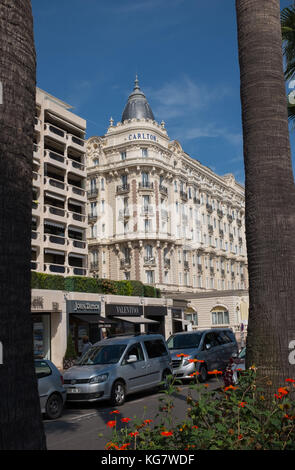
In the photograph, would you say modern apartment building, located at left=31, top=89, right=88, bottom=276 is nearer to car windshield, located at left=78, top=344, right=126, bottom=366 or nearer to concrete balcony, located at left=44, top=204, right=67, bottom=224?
concrete balcony, located at left=44, top=204, right=67, bottom=224

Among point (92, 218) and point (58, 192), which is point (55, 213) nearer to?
point (58, 192)

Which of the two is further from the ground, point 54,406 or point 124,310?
point 124,310

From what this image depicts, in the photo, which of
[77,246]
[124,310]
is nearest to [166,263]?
[77,246]

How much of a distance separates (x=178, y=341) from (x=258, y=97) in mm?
14380

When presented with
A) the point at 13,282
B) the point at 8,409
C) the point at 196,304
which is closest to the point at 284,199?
the point at 13,282

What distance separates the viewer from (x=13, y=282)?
315cm

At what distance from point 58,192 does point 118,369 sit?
29.5m

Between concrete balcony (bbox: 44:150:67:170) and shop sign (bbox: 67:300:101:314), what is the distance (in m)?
14.1

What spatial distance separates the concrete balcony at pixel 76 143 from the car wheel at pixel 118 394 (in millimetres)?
33033

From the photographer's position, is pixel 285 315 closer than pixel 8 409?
No

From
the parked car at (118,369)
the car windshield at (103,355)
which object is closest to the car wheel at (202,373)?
the parked car at (118,369)

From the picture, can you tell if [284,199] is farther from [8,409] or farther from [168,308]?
[168,308]

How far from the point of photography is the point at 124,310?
3497 centimetres

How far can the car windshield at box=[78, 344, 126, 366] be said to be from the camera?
13586mm
